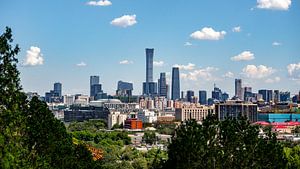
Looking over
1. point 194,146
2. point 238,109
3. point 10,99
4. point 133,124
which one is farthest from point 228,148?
point 238,109

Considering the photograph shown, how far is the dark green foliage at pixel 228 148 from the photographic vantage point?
70.7ft

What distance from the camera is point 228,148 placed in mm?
21828

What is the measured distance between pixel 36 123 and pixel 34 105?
55 centimetres

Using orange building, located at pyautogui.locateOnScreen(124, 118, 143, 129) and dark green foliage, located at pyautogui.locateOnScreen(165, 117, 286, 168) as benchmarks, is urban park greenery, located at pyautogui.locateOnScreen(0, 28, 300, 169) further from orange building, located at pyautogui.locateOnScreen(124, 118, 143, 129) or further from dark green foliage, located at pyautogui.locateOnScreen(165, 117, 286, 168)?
orange building, located at pyautogui.locateOnScreen(124, 118, 143, 129)

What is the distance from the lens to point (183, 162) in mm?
22312

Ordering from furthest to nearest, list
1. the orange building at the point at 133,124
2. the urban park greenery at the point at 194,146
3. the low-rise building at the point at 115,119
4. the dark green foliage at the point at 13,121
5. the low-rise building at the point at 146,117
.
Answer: the low-rise building at the point at 146,117, the low-rise building at the point at 115,119, the orange building at the point at 133,124, the urban park greenery at the point at 194,146, the dark green foliage at the point at 13,121

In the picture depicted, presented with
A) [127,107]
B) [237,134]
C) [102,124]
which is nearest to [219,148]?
[237,134]

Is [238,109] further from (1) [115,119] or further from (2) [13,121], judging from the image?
(2) [13,121]

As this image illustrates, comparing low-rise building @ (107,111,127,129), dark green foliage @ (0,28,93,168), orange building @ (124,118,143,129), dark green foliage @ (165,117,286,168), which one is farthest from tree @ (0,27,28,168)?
low-rise building @ (107,111,127,129)

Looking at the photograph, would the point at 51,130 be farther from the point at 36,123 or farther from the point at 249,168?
the point at 249,168

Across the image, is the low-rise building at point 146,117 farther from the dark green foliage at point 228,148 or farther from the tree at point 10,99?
the tree at point 10,99

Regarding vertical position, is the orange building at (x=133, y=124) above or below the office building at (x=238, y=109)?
below

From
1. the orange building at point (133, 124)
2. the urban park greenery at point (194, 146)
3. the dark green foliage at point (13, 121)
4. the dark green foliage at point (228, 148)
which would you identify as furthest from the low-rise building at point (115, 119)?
the dark green foliage at point (13, 121)

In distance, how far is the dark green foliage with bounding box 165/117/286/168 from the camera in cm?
2156
